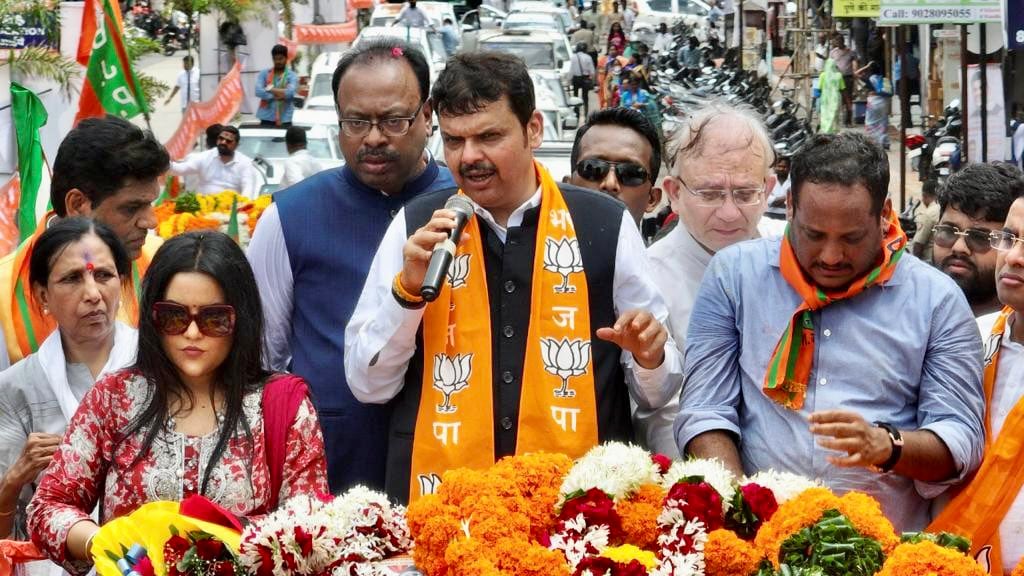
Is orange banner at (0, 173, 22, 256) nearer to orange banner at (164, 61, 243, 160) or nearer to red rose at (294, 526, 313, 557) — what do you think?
red rose at (294, 526, 313, 557)

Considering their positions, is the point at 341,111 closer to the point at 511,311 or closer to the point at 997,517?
the point at 511,311

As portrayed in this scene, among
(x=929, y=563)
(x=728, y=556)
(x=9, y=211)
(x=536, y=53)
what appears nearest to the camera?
(x=929, y=563)

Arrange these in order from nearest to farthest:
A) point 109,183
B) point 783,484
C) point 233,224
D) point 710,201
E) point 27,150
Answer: point 783,484 → point 710,201 → point 109,183 → point 27,150 → point 233,224

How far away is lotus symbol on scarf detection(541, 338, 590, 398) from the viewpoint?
4.16 metres

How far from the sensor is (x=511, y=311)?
4.19 meters

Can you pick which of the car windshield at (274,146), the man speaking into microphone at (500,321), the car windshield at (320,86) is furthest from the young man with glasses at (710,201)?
the car windshield at (320,86)

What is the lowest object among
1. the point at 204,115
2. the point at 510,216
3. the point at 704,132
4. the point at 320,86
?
the point at 204,115

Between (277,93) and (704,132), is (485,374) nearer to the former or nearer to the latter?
(704,132)

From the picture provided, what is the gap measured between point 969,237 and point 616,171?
1.33 m

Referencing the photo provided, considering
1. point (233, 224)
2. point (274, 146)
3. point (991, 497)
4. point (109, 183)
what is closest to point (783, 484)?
point (991, 497)

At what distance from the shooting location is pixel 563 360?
416 cm

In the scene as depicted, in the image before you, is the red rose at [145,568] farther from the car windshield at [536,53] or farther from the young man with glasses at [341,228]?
the car windshield at [536,53]

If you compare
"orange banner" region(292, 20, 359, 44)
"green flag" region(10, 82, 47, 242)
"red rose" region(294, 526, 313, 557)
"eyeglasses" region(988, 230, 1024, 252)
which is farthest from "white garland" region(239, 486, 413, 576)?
"orange banner" region(292, 20, 359, 44)

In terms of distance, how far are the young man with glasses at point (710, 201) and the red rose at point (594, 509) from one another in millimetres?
1347
